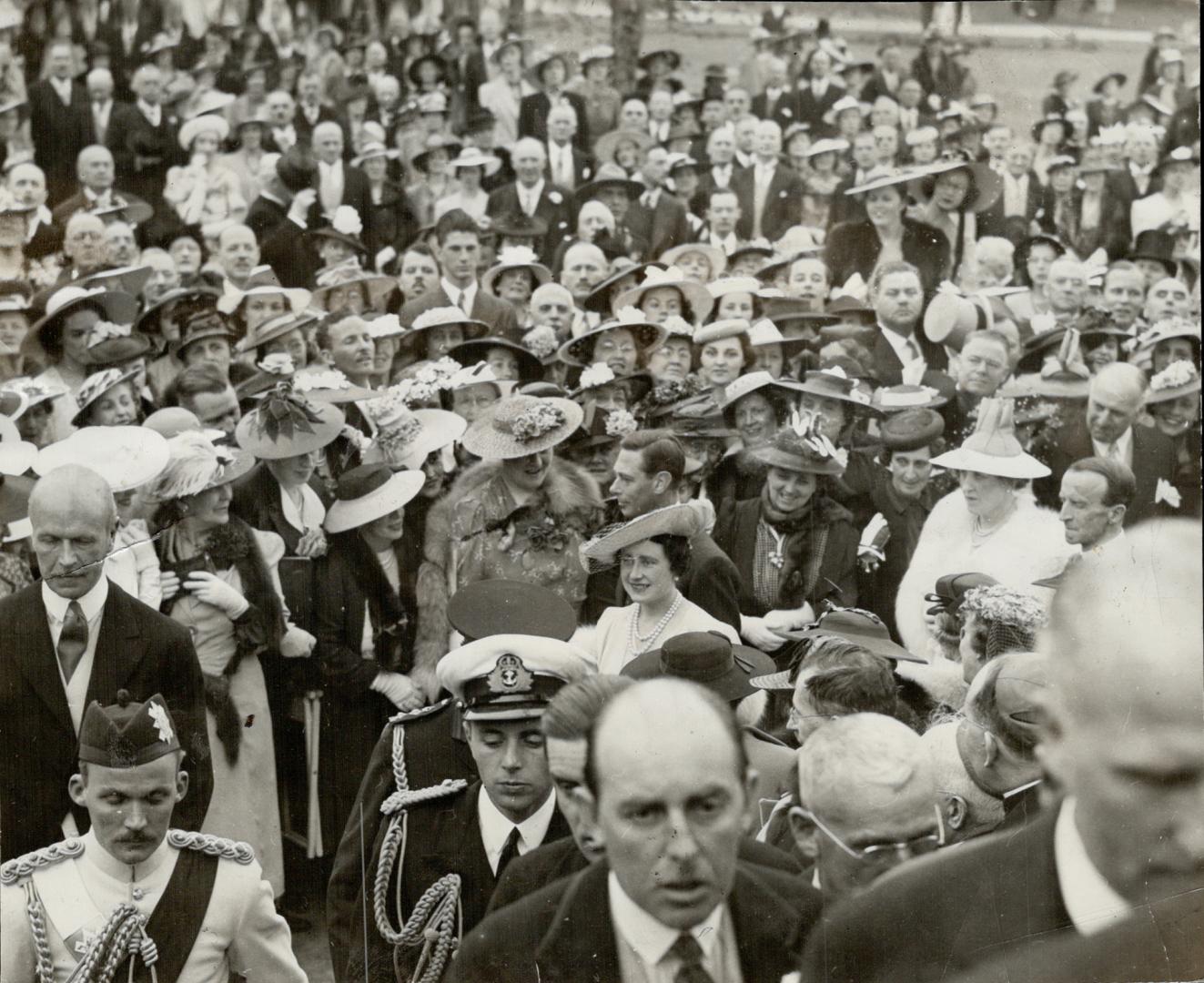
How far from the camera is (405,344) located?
704 centimetres

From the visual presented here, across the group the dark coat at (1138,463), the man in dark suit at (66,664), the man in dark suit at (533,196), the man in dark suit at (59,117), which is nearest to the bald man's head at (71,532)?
the man in dark suit at (66,664)

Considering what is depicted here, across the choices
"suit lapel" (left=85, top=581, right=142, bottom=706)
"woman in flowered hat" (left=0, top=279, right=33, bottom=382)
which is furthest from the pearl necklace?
"woman in flowered hat" (left=0, top=279, right=33, bottom=382)

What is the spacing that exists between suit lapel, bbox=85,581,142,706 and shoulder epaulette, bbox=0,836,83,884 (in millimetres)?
447

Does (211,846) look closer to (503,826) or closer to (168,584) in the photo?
(503,826)

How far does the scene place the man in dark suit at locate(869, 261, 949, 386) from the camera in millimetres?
7098

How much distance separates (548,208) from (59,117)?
2.69 metres

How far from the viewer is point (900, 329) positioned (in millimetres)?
7234

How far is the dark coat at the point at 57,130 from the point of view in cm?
857

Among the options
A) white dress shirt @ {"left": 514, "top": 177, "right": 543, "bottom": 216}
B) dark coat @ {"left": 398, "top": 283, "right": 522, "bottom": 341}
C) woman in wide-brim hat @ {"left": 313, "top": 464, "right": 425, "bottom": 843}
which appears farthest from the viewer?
white dress shirt @ {"left": 514, "top": 177, "right": 543, "bottom": 216}

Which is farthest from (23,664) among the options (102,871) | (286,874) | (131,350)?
(131,350)

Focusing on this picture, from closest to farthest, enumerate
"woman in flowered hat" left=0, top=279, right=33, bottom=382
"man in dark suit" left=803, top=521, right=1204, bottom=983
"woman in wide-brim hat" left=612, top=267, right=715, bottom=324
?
"man in dark suit" left=803, top=521, right=1204, bottom=983 < "woman in flowered hat" left=0, top=279, right=33, bottom=382 < "woman in wide-brim hat" left=612, top=267, right=715, bottom=324

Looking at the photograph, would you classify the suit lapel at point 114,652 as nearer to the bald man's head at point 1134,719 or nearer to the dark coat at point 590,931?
the dark coat at point 590,931

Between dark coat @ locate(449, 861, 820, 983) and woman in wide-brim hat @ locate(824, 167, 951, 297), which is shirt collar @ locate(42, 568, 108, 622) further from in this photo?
woman in wide-brim hat @ locate(824, 167, 951, 297)

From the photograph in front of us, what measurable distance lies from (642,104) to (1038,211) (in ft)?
7.54
